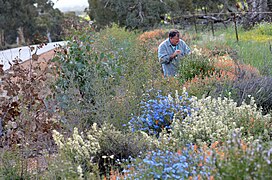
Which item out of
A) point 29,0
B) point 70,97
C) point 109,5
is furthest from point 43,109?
point 29,0

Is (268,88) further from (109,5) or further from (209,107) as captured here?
(109,5)

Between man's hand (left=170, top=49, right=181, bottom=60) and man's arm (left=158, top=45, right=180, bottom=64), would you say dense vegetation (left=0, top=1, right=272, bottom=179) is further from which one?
man's arm (left=158, top=45, right=180, bottom=64)

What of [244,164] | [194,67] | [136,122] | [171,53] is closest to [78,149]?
[136,122]

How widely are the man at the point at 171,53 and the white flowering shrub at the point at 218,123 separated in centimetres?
369

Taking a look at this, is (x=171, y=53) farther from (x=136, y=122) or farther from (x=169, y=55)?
(x=136, y=122)

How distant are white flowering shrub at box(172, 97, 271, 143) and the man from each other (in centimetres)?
369

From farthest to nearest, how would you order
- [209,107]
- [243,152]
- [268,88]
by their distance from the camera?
1. [268,88]
2. [209,107]
3. [243,152]

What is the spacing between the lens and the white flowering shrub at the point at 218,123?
5.35m

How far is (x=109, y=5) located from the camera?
30.5 metres

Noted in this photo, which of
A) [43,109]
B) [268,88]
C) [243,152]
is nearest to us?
[243,152]

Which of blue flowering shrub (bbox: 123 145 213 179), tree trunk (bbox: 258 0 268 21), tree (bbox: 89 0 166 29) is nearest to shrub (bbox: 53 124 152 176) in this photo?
blue flowering shrub (bbox: 123 145 213 179)

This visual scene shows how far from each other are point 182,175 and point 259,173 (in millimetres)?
842

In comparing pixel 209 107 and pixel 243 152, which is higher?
pixel 243 152

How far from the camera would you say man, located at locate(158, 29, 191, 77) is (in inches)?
384
